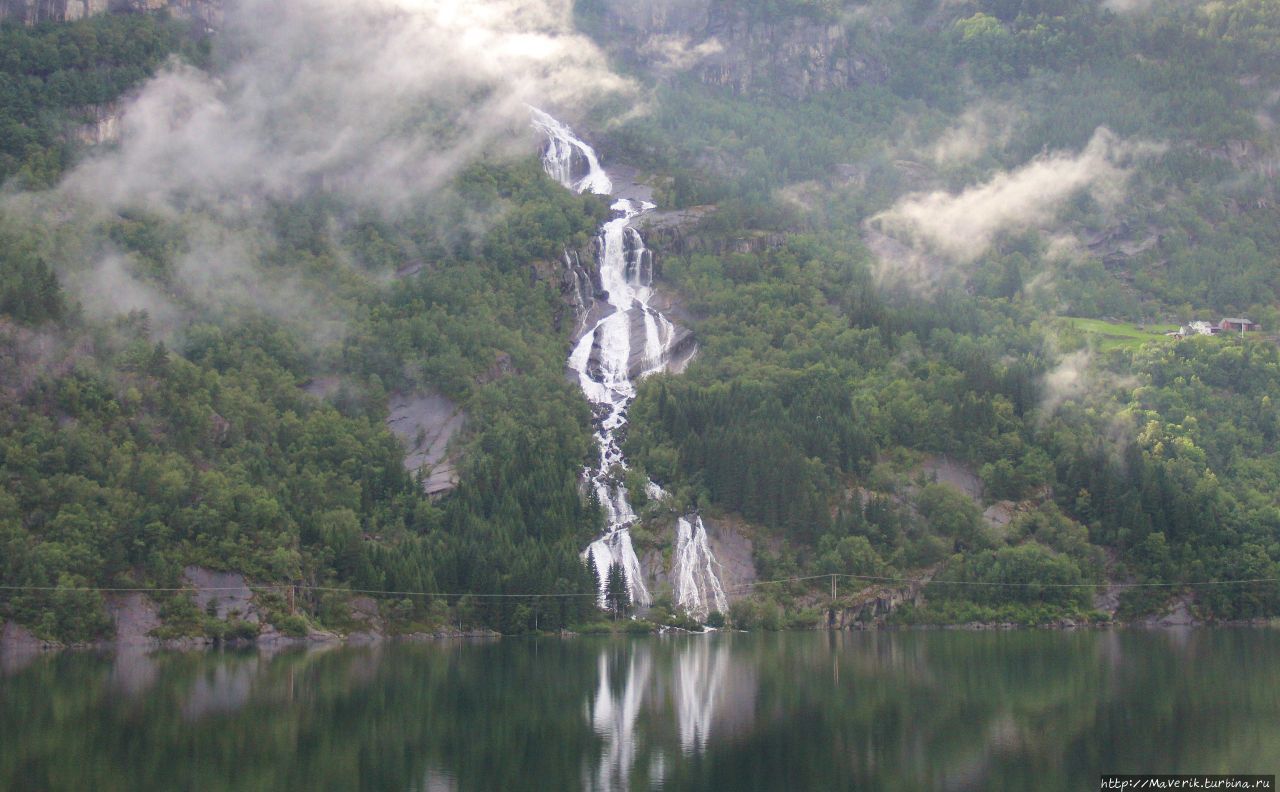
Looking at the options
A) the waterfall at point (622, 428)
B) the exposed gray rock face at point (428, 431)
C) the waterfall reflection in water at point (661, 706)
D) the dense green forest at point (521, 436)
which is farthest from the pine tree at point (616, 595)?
the waterfall reflection in water at point (661, 706)

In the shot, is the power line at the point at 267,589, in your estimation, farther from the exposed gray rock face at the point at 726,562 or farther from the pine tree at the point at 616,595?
the exposed gray rock face at the point at 726,562

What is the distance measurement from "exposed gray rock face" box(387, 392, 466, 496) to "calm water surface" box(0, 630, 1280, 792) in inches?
1887

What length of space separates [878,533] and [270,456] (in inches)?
2114

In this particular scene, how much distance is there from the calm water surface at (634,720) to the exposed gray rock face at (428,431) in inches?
1887

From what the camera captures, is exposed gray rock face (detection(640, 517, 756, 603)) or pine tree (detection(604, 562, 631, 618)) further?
exposed gray rock face (detection(640, 517, 756, 603))

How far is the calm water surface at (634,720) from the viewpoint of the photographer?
59.4m

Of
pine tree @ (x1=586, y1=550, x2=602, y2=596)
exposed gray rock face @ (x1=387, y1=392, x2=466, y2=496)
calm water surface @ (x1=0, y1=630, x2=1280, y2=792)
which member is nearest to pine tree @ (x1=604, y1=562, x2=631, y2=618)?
pine tree @ (x1=586, y1=550, x2=602, y2=596)

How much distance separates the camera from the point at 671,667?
10050cm

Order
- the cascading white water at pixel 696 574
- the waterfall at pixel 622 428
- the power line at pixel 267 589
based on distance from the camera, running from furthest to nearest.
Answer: the waterfall at pixel 622 428 → the cascading white water at pixel 696 574 → the power line at pixel 267 589

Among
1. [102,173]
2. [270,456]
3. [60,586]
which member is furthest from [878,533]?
[102,173]

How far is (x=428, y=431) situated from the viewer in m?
164

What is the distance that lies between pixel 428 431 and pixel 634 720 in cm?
9379

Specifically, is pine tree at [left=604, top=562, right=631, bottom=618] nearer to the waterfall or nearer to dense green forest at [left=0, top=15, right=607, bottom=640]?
the waterfall

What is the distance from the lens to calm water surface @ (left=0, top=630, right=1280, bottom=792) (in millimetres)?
59406
